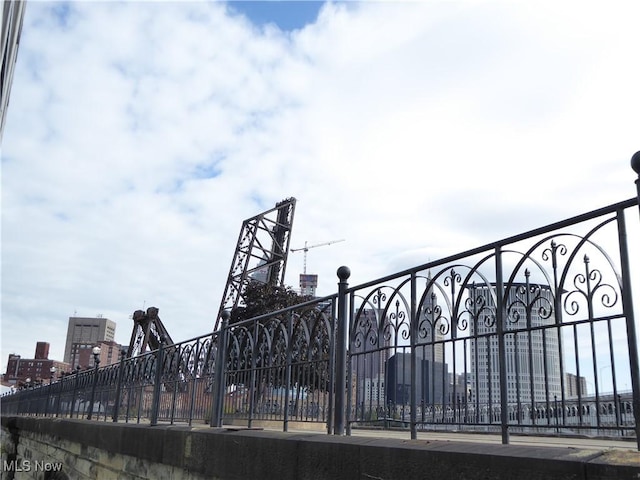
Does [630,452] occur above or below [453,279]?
below

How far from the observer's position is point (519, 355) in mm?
3455

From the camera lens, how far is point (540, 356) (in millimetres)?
3348

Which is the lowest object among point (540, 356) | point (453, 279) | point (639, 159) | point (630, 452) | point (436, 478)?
point (436, 478)

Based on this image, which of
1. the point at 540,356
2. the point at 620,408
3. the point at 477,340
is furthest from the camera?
the point at 477,340

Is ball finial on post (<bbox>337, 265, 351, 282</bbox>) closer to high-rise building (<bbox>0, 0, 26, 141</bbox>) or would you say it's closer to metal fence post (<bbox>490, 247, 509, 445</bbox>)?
metal fence post (<bbox>490, 247, 509, 445</bbox>)

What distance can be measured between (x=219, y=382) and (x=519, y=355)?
168 inches

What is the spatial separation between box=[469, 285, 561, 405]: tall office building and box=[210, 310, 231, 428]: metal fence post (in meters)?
3.73

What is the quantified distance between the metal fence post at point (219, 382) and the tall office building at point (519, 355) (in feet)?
12.2

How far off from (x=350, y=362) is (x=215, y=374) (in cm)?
269

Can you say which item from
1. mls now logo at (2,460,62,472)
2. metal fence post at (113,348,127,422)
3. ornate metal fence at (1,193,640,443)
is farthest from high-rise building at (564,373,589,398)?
mls now logo at (2,460,62,472)

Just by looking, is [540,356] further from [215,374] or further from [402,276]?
[215,374]

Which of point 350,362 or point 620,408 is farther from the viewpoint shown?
point 350,362

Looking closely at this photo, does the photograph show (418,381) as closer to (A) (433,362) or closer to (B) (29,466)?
(A) (433,362)

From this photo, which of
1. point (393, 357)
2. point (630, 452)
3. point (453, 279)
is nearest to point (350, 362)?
point (393, 357)
